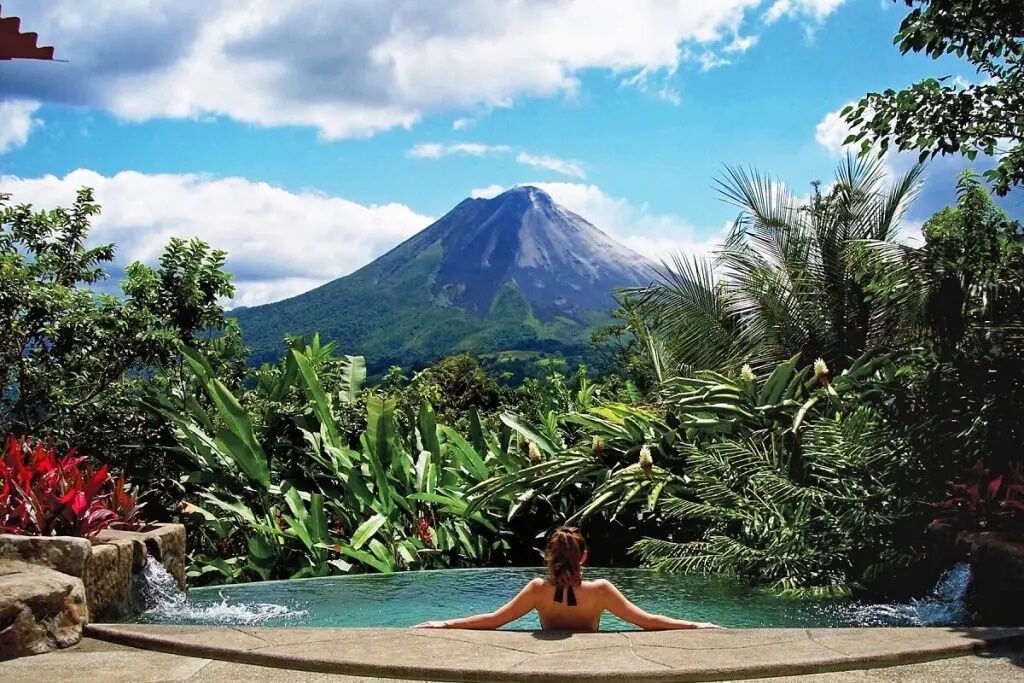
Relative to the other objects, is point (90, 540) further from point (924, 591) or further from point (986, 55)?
point (986, 55)

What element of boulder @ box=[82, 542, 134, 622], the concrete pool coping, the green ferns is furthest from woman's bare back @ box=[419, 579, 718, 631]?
the green ferns

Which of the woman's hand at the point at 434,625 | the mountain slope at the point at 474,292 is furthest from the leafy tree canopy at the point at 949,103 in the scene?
the mountain slope at the point at 474,292

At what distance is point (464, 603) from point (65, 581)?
8.70ft

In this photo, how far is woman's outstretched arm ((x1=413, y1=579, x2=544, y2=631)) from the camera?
5.16 m

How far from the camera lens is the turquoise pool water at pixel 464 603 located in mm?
6180

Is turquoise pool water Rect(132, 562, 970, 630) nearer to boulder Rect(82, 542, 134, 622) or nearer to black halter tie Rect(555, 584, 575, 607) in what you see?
boulder Rect(82, 542, 134, 622)

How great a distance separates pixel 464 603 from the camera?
6.96 m

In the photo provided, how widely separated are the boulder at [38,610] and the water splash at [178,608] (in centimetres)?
88

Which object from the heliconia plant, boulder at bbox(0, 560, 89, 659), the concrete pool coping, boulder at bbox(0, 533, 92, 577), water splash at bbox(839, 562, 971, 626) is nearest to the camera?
the concrete pool coping

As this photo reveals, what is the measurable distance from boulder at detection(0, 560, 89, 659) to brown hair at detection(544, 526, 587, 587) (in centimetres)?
218

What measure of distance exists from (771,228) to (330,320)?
117m

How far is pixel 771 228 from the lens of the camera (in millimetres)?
12930

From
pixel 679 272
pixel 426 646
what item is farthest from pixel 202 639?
pixel 679 272

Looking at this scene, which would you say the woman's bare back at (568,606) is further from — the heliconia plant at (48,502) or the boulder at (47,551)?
the heliconia plant at (48,502)
